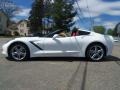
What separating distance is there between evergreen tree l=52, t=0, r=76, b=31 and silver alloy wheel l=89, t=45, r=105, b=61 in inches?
2218

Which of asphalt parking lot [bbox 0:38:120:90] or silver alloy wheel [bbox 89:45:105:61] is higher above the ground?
silver alloy wheel [bbox 89:45:105:61]

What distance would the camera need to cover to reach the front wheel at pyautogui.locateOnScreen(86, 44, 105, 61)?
402 inches

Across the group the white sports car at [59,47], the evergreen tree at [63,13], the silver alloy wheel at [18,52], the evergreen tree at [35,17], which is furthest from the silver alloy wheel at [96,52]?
the evergreen tree at [35,17]

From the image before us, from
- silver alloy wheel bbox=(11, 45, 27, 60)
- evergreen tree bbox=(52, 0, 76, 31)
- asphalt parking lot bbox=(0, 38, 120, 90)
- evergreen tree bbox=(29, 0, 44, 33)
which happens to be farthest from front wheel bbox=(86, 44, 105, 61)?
evergreen tree bbox=(29, 0, 44, 33)

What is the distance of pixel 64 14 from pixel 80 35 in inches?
2319

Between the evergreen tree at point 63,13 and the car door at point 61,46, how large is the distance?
5639 cm

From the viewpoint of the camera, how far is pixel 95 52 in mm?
10266

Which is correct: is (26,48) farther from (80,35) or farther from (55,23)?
(55,23)

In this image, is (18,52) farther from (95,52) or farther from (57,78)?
(57,78)

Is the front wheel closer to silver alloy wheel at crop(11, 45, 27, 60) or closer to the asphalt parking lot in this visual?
the asphalt parking lot

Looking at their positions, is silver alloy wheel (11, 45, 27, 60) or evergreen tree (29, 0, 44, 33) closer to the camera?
silver alloy wheel (11, 45, 27, 60)

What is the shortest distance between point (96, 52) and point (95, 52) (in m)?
0.04

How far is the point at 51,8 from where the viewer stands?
7038 centimetres

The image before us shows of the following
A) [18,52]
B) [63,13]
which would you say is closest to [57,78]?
[18,52]
